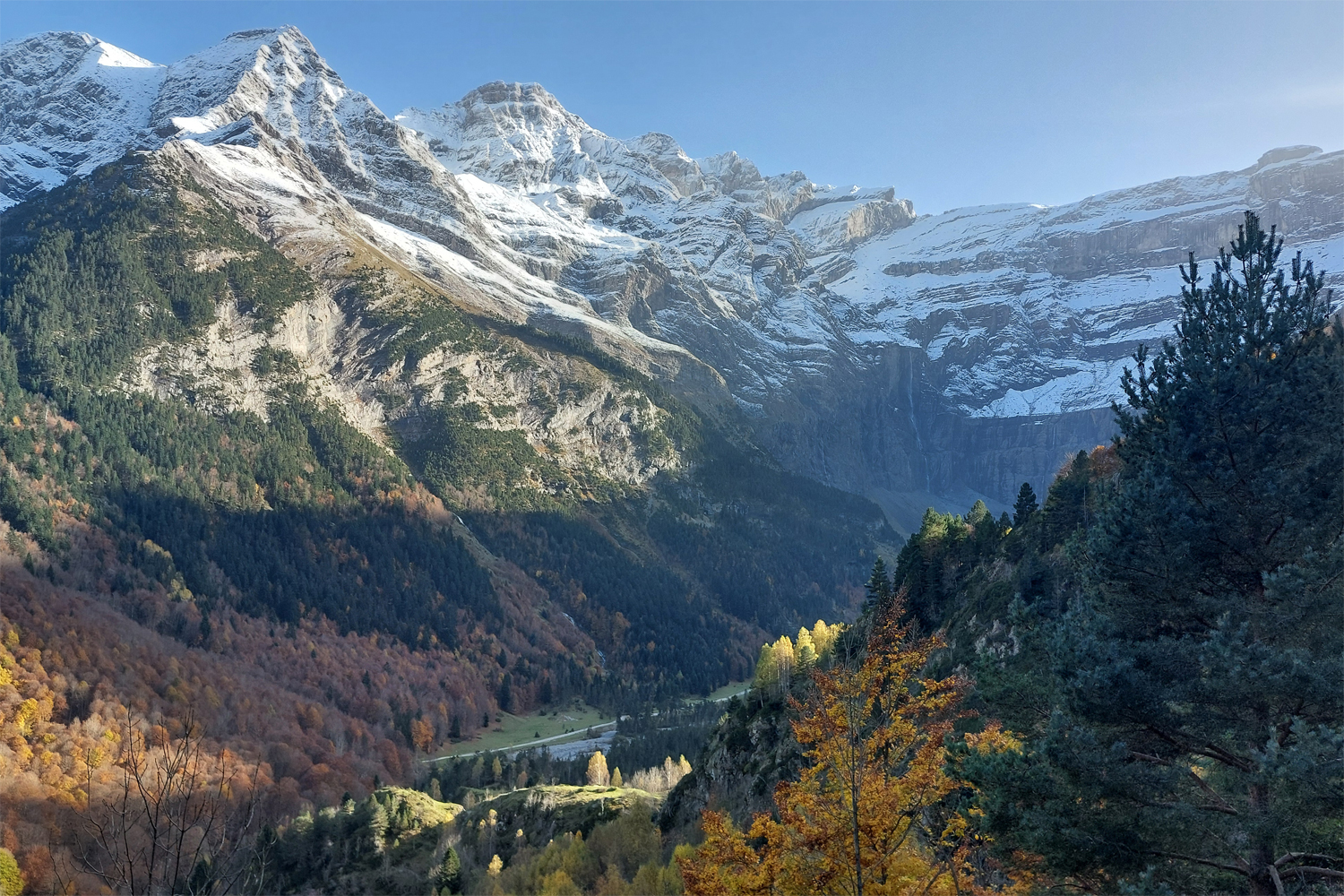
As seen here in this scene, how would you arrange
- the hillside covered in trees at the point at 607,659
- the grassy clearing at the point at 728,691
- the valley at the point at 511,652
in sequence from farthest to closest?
1. the grassy clearing at the point at 728,691
2. the valley at the point at 511,652
3. the hillside covered in trees at the point at 607,659

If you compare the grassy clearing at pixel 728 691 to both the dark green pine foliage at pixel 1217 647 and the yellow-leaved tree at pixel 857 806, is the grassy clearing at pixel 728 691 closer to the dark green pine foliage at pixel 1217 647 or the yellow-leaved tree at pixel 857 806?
the yellow-leaved tree at pixel 857 806

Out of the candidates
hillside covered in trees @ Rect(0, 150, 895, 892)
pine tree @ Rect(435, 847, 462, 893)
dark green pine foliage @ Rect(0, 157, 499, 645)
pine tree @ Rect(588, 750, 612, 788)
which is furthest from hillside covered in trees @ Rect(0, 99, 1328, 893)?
dark green pine foliage @ Rect(0, 157, 499, 645)

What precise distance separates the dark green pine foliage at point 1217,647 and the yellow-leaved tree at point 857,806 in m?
1.63

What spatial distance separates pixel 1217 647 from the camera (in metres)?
11.8

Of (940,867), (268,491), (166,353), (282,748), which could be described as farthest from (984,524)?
(166,353)

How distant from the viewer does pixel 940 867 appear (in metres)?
14.9

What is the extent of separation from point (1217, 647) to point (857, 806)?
615 centimetres

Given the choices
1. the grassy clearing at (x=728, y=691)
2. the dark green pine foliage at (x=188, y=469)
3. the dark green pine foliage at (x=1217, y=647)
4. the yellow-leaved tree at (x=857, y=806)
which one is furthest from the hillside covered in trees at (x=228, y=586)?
the dark green pine foliage at (x=1217, y=647)

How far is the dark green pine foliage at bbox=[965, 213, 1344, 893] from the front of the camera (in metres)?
11.6

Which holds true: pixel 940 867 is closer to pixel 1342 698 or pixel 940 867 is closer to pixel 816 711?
pixel 816 711

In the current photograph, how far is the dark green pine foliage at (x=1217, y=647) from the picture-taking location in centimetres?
1160

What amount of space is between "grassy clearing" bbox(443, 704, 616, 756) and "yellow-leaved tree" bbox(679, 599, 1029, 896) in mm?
116933

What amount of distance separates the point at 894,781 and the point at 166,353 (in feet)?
679

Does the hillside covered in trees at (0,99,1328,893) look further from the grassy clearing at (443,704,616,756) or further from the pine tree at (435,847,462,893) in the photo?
the grassy clearing at (443,704,616,756)
